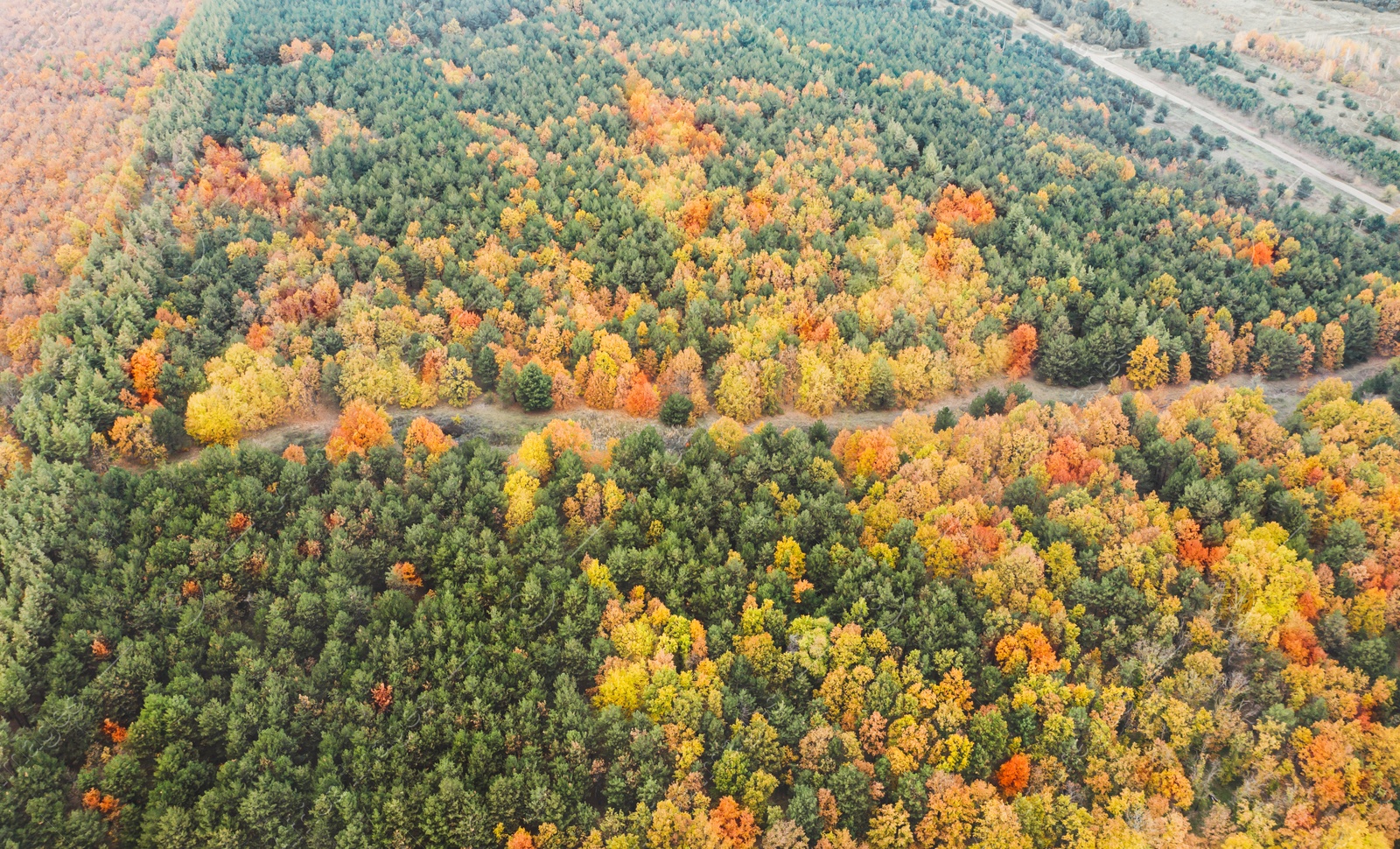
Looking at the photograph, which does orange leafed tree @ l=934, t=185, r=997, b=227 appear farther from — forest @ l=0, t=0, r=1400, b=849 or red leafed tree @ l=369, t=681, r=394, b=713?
red leafed tree @ l=369, t=681, r=394, b=713

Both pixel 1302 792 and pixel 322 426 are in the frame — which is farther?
pixel 322 426

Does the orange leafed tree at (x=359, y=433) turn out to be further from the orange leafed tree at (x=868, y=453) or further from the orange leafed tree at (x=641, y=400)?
the orange leafed tree at (x=868, y=453)

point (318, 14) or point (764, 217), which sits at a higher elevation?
point (318, 14)

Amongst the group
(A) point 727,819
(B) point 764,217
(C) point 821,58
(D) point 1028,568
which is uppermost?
(C) point 821,58

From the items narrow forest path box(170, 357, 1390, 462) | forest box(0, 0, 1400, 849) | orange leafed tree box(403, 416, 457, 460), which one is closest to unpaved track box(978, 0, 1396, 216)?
forest box(0, 0, 1400, 849)

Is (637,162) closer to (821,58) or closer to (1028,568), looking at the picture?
(821,58)

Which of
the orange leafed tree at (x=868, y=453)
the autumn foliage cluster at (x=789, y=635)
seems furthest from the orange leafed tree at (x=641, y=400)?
the orange leafed tree at (x=868, y=453)

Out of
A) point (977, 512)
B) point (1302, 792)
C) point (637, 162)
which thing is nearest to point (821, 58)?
point (637, 162)

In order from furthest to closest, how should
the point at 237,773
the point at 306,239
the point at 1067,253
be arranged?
the point at 1067,253
the point at 306,239
the point at 237,773
